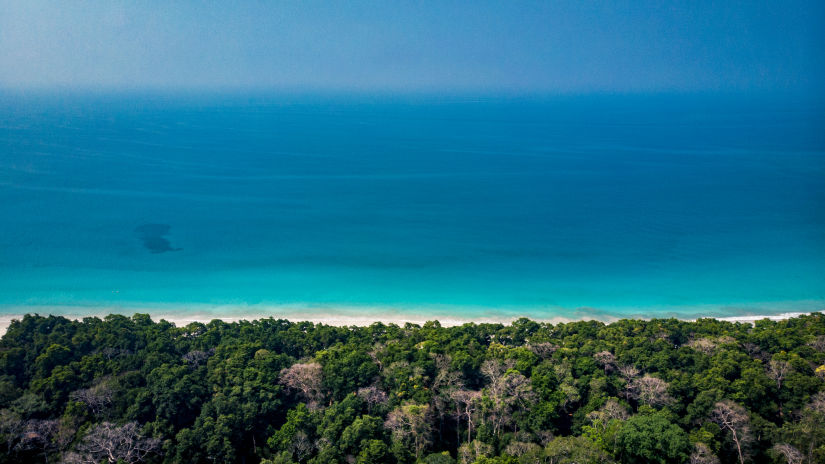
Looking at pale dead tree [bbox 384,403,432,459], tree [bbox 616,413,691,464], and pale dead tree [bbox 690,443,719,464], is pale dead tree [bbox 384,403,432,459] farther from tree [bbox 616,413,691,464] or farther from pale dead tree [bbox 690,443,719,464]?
pale dead tree [bbox 690,443,719,464]

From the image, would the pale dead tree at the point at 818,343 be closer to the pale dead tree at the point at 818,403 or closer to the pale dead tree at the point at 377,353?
the pale dead tree at the point at 818,403

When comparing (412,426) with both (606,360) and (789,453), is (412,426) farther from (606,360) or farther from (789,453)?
(789,453)

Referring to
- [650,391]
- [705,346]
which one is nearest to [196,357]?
[650,391]

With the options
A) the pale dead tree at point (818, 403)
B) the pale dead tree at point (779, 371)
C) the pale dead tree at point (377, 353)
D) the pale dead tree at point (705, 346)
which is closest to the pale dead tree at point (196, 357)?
the pale dead tree at point (377, 353)

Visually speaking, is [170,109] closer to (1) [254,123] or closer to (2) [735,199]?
(1) [254,123]

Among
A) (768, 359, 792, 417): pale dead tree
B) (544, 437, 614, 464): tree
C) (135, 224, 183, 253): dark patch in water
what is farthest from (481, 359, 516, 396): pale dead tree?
(135, 224, 183, 253): dark patch in water

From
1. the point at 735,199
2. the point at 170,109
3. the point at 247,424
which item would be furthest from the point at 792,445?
the point at 170,109

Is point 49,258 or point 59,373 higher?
point 49,258
